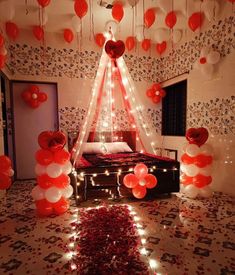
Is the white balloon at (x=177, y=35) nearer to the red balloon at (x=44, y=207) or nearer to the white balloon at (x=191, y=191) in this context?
the white balloon at (x=191, y=191)

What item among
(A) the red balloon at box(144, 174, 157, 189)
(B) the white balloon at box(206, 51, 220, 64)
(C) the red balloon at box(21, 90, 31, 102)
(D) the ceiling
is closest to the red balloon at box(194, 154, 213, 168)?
(A) the red balloon at box(144, 174, 157, 189)

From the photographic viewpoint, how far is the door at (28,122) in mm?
4543

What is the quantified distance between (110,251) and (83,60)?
3.93 metres

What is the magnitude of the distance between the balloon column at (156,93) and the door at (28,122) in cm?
210

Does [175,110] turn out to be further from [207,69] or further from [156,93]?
[207,69]

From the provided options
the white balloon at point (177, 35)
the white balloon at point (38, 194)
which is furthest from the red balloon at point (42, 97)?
the white balloon at point (177, 35)

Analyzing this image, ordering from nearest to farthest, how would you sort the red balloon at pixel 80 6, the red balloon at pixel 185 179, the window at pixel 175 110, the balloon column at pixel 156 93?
the red balloon at pixel 80 6
the red balloon at pixel 185 179
the window at pixel 175 110
the balloon column at pixel 156 93

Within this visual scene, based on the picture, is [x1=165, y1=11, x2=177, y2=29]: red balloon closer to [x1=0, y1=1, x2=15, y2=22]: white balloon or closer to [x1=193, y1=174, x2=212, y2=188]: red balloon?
[x1=0, y1=1, x2=15, y2=22]: white balloon

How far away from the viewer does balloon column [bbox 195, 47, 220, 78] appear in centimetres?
349

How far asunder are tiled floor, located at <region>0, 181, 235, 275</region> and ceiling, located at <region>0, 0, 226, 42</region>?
2799 mm

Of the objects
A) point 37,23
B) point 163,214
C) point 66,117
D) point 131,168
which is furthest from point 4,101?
point 163,214

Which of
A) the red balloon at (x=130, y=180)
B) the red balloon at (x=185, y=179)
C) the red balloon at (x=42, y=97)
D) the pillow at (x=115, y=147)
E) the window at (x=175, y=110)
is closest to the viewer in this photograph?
the red balloon at (x=130, y=180)

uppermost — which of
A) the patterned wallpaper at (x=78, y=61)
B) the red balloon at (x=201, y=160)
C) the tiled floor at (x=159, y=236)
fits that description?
the patterned wallpaper at (x=78, y=61)

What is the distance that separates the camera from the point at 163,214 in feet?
9.25
